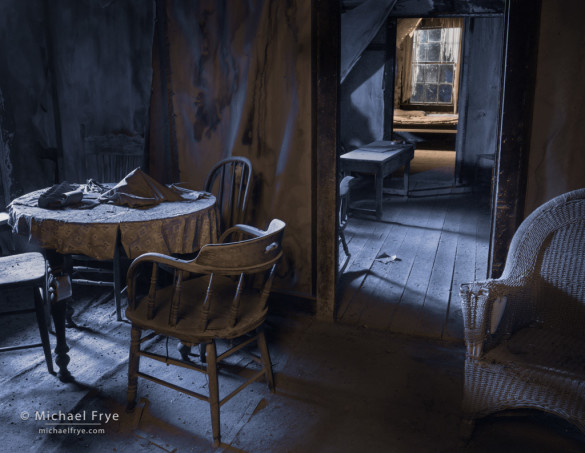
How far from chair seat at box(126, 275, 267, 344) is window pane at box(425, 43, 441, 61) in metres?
9.92

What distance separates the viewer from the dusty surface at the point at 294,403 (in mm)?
2084

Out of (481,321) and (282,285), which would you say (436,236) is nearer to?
(282,285)

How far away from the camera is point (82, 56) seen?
374 centimetres

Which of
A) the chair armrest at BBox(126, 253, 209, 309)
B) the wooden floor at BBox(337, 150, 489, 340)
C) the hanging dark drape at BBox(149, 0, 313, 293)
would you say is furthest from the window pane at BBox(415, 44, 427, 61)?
the chair armrest at BBox(126, 253, 209, 309)

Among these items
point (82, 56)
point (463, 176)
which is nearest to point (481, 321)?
point (82, 56)

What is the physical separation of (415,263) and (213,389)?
2.45m

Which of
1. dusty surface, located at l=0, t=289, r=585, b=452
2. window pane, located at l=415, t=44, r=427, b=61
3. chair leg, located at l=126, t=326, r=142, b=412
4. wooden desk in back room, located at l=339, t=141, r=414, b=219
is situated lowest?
dusty surface, located at l=0, t=289, r=585, b=452

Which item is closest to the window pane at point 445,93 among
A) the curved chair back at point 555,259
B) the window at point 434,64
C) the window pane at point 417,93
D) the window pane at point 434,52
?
the window at point 434,64

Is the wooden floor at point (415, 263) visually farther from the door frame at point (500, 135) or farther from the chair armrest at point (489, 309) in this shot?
the chair armrest at point (489, 309)

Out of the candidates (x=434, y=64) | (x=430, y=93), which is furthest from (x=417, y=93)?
(x=434, y=64)

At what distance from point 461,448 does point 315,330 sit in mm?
1146

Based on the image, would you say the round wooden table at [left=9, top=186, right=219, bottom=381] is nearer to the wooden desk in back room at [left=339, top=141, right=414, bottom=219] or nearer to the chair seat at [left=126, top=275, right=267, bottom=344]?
the chair seat at [left=126, top=275, right=267, bottom=344]

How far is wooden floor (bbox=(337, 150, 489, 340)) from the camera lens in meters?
3.14

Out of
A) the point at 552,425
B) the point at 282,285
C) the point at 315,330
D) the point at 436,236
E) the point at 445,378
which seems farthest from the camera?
the point at 436,236
